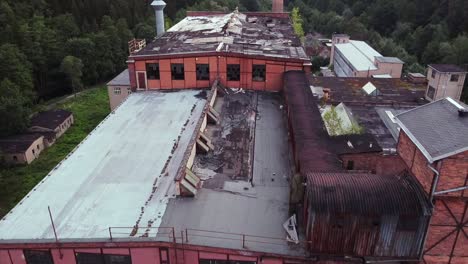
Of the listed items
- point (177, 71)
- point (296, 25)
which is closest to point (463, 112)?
point (177, 71)

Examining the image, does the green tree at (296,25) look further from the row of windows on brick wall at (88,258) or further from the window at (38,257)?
the window at (38,257)

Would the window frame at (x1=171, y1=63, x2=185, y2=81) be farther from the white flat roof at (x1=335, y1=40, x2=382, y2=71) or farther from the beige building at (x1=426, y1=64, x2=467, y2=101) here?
the white flat roof at (x1=335, y1=40, x2=382, y2=71)

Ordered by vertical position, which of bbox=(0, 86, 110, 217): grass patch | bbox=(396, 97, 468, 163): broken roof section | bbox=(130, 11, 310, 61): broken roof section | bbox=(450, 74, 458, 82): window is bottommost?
bbox=(0, 86, 110, 217): grass patch

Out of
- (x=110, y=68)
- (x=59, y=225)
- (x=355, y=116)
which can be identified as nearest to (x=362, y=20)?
(x=110, y=68)

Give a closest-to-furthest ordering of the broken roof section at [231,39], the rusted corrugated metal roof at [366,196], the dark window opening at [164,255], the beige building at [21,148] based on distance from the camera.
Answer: the rusted corrugated metal roof at [366,196]
the dark window opening at [164,255]
the broken roof section at [231,39]
the beige building at [21,148]

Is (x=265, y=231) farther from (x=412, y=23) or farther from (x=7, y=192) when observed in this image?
(x=412, y=23)

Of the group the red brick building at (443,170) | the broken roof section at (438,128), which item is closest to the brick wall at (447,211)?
the red brick building at (443,170)

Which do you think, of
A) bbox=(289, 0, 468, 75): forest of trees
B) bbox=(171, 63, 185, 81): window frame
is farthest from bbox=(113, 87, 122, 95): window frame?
bbox=(289, 0, 468, 75): forest of trees

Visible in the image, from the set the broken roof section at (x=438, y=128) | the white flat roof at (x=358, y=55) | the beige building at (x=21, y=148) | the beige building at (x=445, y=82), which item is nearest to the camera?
the broken roof section at (x=438, y=128)
